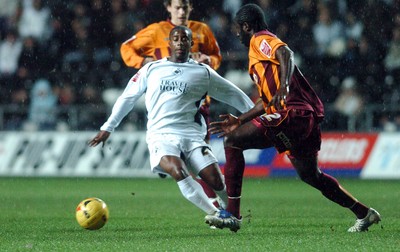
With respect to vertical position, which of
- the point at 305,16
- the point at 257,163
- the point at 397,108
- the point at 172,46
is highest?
the point at 172,46

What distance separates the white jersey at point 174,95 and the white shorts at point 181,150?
72 mm

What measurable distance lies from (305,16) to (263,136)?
10.6 metres

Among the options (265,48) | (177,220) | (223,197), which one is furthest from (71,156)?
(265,48)

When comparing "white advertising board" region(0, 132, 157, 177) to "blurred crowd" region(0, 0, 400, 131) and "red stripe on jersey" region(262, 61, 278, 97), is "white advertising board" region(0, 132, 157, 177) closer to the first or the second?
"blurred crowd" region(0, 0, 400, 131)

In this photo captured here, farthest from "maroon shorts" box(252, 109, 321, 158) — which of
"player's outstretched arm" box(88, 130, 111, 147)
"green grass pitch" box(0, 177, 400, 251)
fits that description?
"player's outstretched arm" box(88, 130, 111, 147)

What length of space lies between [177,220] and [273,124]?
7.22ft

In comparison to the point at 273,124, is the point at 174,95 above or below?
below

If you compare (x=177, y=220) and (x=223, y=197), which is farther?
(x=177, y=220)

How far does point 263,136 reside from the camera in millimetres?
8586

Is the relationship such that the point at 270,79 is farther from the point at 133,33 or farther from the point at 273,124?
the point at 133,33

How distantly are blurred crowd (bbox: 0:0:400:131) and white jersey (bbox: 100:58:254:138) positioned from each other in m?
8.61

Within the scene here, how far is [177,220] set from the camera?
10336mm

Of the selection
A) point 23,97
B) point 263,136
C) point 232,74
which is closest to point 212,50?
point 263,136

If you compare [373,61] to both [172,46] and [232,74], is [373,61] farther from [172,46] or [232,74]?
[172,46]
